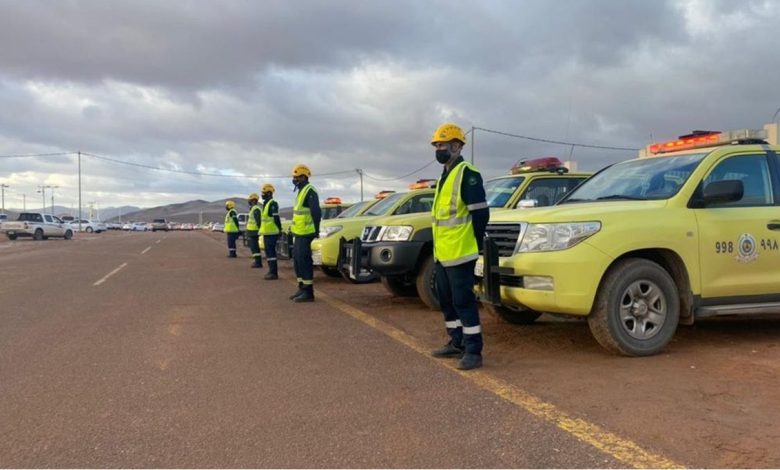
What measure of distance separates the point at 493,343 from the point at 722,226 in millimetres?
2305

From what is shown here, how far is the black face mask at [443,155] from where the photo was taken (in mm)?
5246

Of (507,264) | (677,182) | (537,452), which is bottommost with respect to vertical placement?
(537,452)

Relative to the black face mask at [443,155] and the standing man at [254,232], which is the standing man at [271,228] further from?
the black face mask at [443,155]

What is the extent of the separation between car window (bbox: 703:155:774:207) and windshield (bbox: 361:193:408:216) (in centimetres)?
552

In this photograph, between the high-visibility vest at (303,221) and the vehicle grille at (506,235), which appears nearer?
the vehicle grille at (506,235)

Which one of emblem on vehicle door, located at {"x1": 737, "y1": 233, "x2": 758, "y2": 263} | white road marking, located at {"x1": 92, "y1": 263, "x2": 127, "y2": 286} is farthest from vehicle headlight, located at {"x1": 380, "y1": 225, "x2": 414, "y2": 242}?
white road marking, located at {"x1": 92, "y1": 263, "x2": 127, "y2": 286}

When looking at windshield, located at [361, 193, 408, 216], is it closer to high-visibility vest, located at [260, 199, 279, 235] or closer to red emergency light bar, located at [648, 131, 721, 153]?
high-visibility vest, located at [260, 199, 279, 235]

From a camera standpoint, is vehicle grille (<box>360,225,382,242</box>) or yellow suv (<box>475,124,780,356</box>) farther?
vehicle grille (<box>360,225,382,242</box>)

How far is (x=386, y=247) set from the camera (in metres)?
7.51

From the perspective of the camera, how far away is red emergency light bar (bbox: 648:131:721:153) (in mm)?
6238

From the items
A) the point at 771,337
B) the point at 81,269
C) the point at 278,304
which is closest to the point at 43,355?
the point at 278,304

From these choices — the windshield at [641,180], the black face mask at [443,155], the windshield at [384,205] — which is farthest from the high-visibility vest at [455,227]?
the windshield at [384,205]

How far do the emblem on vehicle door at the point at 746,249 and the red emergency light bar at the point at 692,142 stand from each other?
114cm

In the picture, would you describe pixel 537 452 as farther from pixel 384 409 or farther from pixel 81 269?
pixel 81 269
